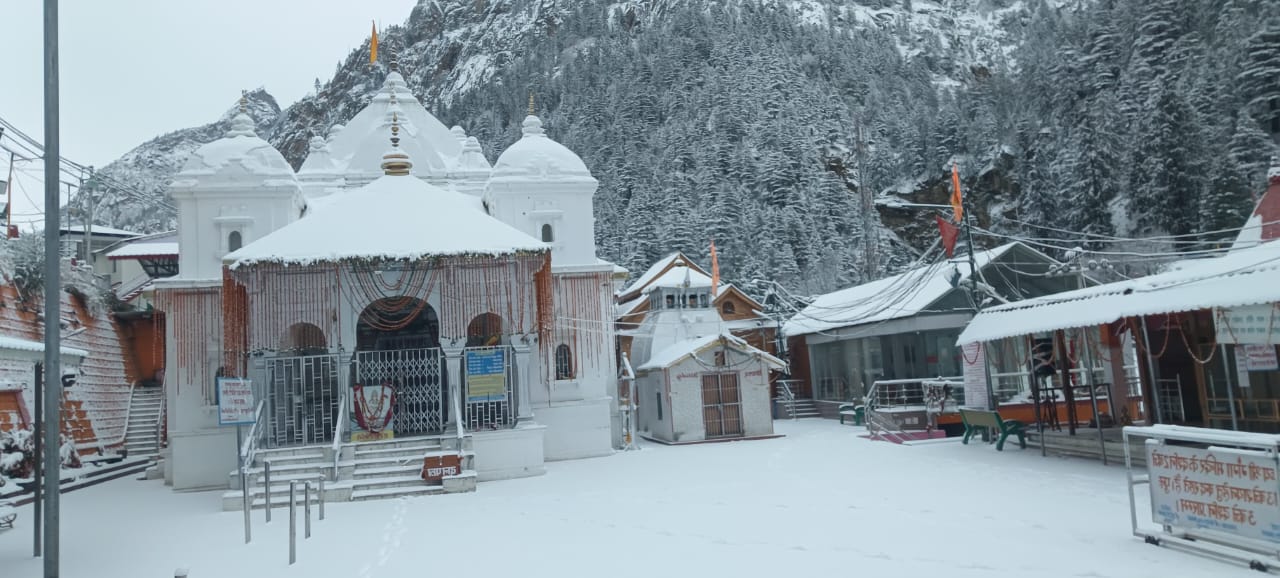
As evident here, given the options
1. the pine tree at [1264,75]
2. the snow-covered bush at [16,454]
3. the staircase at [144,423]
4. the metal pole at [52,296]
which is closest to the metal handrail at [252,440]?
the snow-covered bush at [16,454]

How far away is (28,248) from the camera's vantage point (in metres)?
23.4

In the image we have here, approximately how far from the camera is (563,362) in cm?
2197

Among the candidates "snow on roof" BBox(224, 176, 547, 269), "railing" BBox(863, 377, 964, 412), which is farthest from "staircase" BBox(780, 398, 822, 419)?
"snow on roof" BBox(224, 176, 547, 269)

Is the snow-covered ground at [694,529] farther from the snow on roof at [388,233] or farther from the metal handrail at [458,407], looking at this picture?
the snow on roof at [388,233]

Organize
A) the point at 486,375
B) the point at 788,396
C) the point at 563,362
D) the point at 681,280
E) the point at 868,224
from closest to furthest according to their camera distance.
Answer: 1. the point at 486,375
2. the point at 563,362
3. the point at 681,280
4. the point at 788,396
5. the point at 868,224

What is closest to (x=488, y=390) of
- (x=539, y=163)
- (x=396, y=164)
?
(x=396, y=164)

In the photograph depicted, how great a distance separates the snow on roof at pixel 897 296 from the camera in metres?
27.3

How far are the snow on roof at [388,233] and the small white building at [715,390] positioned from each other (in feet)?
23.1

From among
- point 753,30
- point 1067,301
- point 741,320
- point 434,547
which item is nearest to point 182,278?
point 434,547

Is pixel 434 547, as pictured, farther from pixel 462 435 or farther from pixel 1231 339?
pixel 1231 339

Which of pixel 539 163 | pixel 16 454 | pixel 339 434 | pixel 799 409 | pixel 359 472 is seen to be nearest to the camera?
pixel 359 472

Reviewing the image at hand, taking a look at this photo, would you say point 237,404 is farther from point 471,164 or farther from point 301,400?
point 471,164

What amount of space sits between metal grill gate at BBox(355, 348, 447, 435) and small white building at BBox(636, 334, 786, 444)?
22.0ft

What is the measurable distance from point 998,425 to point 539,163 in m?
12.9
